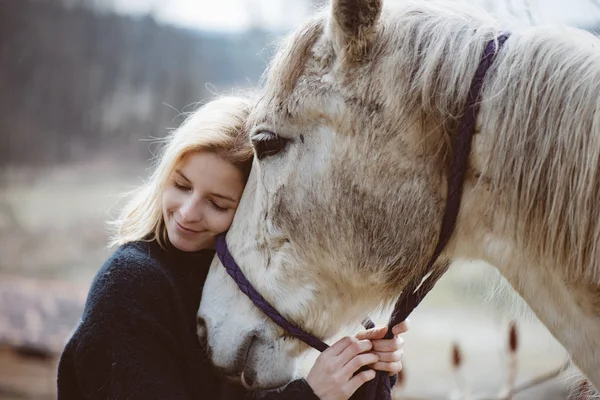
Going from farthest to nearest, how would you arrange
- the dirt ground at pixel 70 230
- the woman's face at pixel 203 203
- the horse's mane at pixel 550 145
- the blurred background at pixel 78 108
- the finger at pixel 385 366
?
the blurred background at pixel 78 108 → the dirt ground at pixel 70 230 → the woman's face at pixel 203 203 → the finger at pixel 385 366 → the horse's mane at pixel 550 145

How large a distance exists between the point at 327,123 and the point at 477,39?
368mm

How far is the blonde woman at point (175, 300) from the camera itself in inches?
60.0

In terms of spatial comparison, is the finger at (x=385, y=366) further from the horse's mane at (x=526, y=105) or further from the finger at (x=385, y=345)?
the horse's mane at (x=526, y=105)

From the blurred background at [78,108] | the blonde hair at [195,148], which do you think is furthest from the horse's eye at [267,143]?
the blurred background at [78,108]

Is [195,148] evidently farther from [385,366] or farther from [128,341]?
[385,366]

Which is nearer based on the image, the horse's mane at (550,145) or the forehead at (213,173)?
the horse's mane at (550,145)

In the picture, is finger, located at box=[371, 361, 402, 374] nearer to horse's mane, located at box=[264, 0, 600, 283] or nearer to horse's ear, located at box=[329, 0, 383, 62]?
horse's mane, located at box=[264, 0, 600, 283]

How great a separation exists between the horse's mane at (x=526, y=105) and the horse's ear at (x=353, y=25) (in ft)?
0.11

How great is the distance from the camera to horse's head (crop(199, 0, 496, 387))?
1.32 m

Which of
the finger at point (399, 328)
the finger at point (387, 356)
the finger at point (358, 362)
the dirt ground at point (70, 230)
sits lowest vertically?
the dirt ground at point (70, 230)

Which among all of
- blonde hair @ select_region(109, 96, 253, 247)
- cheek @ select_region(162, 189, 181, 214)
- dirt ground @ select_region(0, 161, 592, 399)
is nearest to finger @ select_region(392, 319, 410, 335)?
blonde hair @ select_region(109, 96, 253, 247)

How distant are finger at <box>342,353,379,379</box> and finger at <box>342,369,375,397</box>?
0.02 m

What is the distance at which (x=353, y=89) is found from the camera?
54.2 inches

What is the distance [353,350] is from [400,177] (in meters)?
0.48
